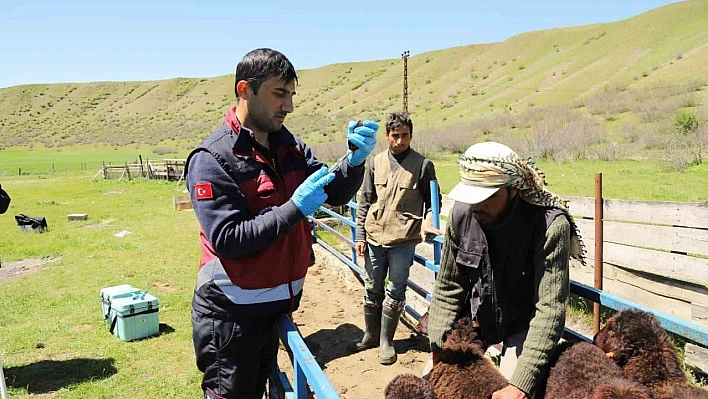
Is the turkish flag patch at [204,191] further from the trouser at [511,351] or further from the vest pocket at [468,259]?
the trouser at [511,351]

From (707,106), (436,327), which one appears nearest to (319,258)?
(436,327)

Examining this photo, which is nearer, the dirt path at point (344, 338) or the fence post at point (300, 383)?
the fence post at point (300, 383)

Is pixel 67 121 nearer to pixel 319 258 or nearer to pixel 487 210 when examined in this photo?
pixel 319 258

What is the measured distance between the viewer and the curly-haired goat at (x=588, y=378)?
5.40 ft

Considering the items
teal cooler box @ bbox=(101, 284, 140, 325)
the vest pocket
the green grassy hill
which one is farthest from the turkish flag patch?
the green grassy hill

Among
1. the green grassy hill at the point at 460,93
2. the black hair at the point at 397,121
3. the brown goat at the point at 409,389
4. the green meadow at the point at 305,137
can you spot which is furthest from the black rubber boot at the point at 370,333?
the green grassy hill at the point at 460,93

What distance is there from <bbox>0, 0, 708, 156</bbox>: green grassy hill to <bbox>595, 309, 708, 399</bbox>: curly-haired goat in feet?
63.8

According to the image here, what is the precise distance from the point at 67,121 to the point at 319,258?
282ft

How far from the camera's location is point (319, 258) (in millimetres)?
8898

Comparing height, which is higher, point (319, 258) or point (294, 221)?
point (294, 221)

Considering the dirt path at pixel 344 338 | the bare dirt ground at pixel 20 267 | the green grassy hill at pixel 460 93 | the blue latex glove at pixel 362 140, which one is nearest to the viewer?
the blue latex glove at pixel 362 140

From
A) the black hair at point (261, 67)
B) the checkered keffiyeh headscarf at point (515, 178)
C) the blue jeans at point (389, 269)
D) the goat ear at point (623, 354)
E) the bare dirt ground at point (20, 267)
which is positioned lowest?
the bare dirt ground at point (20, 267)

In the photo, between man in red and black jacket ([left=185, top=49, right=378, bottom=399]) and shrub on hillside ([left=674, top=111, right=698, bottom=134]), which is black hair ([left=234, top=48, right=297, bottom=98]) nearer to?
man in red and black jacket ([left=185, top=49, right=378, bottom=399])

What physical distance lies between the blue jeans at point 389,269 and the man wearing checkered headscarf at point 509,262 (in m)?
2.04
